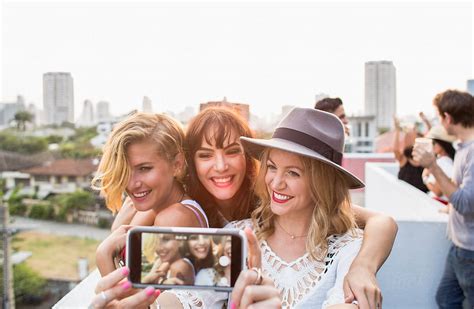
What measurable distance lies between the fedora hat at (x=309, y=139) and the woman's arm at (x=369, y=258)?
11 centimetres

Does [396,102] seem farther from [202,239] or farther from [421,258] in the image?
[202,239]

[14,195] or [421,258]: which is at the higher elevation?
[421,258]

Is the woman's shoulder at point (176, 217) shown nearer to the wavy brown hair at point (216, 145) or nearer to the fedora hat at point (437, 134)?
the wavy brown hair at point (216, 145)

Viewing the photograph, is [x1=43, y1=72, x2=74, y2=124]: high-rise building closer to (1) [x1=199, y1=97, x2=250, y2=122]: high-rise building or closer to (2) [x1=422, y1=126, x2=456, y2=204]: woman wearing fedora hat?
(1) [x1=199, y1=97, x2=250, y2=122]: high-rise building

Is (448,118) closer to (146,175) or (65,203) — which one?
(146,175)

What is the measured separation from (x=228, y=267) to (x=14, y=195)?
130 feet

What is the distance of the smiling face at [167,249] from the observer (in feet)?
3.19

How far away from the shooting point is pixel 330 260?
1.26 meters

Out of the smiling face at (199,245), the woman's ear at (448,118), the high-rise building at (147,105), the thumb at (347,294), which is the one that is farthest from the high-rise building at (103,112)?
the woman's ear at (448,118)

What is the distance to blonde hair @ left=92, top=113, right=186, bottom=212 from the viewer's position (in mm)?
1298

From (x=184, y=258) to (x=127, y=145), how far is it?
0.43 m

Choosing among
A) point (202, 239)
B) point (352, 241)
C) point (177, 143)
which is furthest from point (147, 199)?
point (352, 241)

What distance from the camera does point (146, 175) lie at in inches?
52.4


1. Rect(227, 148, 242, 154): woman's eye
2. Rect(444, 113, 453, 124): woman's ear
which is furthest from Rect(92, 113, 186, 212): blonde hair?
Rect(444, 113, 453, 124): woman's ear
